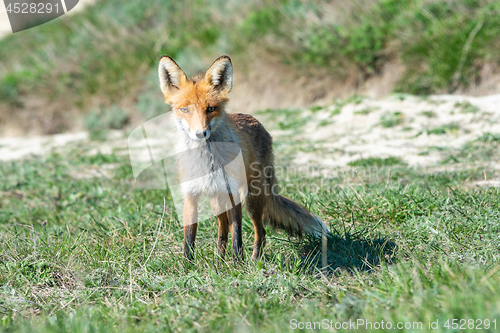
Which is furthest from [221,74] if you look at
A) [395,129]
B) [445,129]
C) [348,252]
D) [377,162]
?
[445,129]

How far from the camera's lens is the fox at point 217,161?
3.62 m

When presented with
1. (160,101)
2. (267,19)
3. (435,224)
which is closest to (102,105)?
(160,101)

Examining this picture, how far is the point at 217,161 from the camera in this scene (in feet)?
12.4

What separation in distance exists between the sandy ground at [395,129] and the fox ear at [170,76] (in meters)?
3.56

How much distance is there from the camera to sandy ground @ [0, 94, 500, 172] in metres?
6.88

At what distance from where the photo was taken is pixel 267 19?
1167 cm

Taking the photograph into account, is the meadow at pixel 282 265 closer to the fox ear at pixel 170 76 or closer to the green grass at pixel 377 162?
the green grass at pixel 377 162

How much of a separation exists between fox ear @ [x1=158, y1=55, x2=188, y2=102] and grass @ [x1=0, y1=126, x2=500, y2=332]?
1.32 m

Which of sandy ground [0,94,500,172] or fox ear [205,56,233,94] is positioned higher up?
fox ear [205,56,233,94]

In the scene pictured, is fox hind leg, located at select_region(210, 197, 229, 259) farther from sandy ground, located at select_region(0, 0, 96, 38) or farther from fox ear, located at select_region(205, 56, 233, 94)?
sandy ground, located at select_region(0, 0, 96, 38)

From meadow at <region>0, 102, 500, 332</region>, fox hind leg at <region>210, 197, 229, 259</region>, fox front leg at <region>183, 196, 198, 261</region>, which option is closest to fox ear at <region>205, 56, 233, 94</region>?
fox front leg at <region>183, 196, 198, 261</region>

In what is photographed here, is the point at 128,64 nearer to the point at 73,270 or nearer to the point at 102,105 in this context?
the point at 102,105

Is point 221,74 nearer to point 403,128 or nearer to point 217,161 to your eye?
A: point 217,161

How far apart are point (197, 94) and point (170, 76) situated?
0.33 m
